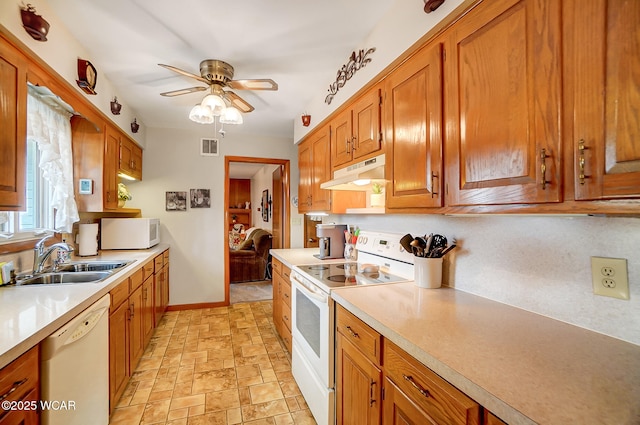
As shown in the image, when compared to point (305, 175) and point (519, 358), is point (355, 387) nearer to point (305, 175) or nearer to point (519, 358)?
point (519, 358)

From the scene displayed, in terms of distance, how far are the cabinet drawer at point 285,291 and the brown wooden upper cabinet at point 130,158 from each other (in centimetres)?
204

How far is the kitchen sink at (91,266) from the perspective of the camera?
2.17 meters

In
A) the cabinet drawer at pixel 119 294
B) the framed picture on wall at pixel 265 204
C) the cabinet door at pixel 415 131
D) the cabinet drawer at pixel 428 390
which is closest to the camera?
the cabinet drawer at pixel 428 390

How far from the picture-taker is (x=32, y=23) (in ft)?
4.51

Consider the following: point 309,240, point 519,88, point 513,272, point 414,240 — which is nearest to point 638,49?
point 519,88

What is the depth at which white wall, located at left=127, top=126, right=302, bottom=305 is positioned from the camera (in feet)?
12.1

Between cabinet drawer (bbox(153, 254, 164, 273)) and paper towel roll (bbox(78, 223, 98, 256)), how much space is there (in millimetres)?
535

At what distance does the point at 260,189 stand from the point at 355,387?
6.48m

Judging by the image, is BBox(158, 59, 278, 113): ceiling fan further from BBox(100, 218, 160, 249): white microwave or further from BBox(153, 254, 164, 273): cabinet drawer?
BBox(153, 254, 164, 273): cabinet drawer

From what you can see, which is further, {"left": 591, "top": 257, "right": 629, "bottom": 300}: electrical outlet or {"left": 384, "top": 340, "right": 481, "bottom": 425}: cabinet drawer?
{"left": 591, "top": 257, "right": 629, "bottom": 300}: electrical outlet

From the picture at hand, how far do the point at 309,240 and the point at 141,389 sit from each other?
8.61 feet

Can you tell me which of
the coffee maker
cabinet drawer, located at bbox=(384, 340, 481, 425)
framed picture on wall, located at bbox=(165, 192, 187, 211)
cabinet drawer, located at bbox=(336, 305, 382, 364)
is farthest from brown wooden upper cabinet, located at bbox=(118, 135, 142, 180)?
cabinet drawer, located at bbox=(384, 340, 481, 425)

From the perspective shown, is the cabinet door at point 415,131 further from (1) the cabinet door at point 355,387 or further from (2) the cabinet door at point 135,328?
(2) the cabinet door at point 135,328

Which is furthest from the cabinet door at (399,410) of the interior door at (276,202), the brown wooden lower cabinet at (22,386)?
the interior door at (276,202)
